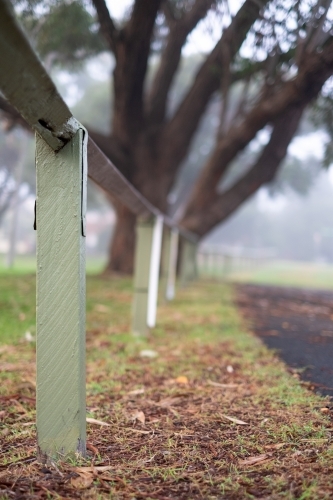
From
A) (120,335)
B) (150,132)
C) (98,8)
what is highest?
(98,8)

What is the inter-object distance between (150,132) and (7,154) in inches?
598

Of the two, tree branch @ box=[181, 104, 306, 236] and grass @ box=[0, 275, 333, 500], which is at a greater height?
tree branch @ box=[181, 104, 306, 236]

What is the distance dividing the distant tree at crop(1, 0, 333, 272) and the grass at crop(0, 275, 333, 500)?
3.42 meters

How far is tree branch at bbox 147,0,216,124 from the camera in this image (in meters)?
7.66

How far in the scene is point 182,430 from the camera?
1.93 meters

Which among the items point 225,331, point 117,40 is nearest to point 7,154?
point 117,40

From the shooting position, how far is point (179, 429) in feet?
6.38

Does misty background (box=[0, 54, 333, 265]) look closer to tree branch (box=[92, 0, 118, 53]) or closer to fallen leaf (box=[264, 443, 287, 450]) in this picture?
tree branch (box=[92, 0, 118, 53])

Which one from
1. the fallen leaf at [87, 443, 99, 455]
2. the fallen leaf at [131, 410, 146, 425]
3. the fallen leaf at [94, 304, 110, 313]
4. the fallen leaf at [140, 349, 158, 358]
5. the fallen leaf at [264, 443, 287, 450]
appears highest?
the fallen leaf at [264, 443, 287, 450]

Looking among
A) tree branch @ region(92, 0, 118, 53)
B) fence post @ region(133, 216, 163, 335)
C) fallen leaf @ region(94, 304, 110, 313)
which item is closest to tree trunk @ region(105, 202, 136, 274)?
tree branch @ region(92, 0, 118, 53)

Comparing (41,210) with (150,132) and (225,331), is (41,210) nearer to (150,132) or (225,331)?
(225,331)

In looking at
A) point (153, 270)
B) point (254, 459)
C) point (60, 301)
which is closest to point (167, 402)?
point (254, 459)

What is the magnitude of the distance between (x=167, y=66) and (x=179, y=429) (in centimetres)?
880

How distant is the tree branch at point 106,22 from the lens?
6.18m
